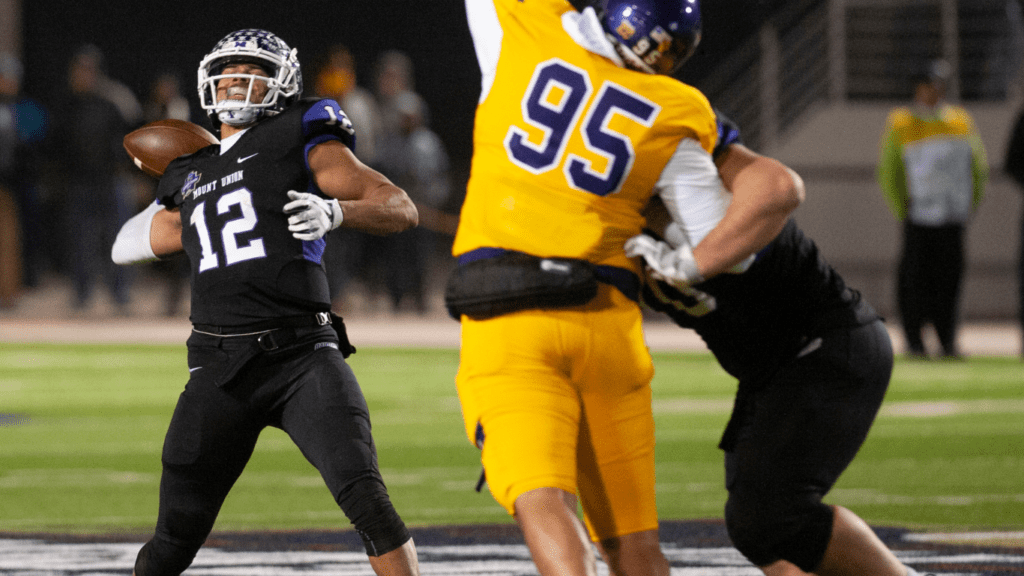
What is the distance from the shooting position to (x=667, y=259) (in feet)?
12.1

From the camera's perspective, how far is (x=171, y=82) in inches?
634

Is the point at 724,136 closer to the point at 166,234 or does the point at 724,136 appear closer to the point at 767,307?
the point at 767,307

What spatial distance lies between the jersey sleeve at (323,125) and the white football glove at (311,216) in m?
A: 0.25

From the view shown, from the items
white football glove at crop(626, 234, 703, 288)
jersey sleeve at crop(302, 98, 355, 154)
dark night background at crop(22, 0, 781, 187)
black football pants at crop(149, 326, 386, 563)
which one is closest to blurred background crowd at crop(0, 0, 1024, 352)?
dark night background at crop(22, 0, 781, 187)

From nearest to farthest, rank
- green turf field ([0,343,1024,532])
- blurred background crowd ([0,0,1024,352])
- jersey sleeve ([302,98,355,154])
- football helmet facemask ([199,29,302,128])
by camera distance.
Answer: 1. jersey sleeve ([302,98,355,154])
2. football helmet facemask ([199,29,302,128])
3. green turf field ([0,343,1024,532])
4. blurred background crowd ([0,0,1024,352])

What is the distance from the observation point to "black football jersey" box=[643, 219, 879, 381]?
401 cm

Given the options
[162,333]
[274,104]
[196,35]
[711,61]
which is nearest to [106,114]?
[162,333]

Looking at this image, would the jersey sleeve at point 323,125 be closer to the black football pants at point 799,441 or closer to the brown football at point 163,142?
the brown football at point 163,142

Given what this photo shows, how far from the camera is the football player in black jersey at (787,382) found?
3975 mm

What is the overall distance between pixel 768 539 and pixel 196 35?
21.3m

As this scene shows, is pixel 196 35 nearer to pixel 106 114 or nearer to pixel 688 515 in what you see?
pixel 106 114

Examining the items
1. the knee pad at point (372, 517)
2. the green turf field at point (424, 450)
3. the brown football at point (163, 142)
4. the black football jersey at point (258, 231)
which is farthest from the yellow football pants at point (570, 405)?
the green turf field at point (424, 450)

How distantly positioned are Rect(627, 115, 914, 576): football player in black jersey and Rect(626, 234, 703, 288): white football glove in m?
0.09

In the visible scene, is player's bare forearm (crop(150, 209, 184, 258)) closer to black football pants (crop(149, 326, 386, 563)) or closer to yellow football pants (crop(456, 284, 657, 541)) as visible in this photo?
black football pants (crop(149, 326, 386, 563))
